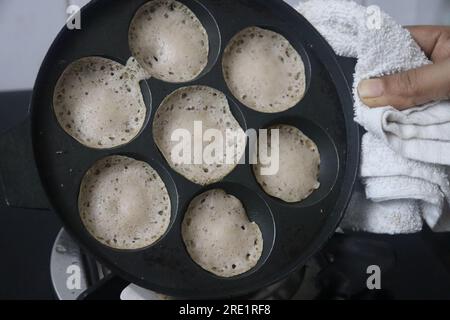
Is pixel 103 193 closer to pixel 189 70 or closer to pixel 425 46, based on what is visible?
pixel 189 70

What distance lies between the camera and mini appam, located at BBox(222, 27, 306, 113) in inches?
31.7

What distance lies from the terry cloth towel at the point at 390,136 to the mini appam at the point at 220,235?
0.19 meters

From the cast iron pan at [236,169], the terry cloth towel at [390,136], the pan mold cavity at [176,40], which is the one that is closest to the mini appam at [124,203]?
the cast iron pan at [236,169]

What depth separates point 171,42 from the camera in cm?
79

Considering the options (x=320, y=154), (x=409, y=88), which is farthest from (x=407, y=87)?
(x=320, y=154)

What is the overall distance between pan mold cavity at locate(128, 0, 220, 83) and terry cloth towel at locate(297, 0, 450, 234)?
191 mm

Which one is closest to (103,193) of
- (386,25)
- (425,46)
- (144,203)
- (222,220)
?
(144,203)

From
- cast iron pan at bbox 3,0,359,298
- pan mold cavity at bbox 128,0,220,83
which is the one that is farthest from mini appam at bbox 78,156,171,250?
pan mold cavity at bbox 128,0,220,83

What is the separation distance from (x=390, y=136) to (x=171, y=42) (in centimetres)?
34

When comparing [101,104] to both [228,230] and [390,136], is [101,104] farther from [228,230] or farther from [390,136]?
[390,136]

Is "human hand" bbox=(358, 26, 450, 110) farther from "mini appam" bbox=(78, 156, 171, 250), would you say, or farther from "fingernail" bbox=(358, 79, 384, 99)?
"mini appam" bbox=(78, 156, 171, 250)

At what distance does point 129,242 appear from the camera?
0.74 m

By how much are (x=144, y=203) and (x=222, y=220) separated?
114mm

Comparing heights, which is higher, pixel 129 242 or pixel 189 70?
pixel 189 70
